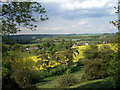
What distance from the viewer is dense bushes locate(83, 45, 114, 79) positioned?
12.2ft

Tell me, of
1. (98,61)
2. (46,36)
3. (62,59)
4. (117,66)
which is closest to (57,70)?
(62,59)

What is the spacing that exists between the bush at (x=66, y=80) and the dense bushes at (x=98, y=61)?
59 cm

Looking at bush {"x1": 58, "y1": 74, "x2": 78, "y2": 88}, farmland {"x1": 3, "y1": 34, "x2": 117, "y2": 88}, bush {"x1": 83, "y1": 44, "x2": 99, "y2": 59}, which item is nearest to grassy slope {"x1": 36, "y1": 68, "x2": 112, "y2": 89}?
farmland {"x1": 3, "y1": 34, "x2": 117, "y2": 88}

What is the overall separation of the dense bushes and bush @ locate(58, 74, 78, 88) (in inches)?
23.3

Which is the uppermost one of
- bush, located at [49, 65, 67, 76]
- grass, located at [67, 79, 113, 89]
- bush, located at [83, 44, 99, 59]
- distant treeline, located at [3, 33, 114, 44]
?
distant treeline, located at [3, 33, 114, 44]

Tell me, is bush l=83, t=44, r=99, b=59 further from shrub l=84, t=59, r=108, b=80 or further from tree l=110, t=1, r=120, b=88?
tree l=110, t=1, r=120, b=88

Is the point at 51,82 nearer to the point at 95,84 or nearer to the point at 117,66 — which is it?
the point at 95,84

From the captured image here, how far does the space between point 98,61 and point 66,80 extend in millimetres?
1312

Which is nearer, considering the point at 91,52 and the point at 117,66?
the point at 117,66

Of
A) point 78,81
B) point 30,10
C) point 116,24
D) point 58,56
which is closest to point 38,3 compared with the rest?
point 30,10

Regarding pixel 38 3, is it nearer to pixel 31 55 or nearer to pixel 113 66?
pixel 31 55

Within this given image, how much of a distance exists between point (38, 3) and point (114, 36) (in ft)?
9.31

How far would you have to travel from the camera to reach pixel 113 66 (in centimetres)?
370

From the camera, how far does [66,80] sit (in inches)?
131
